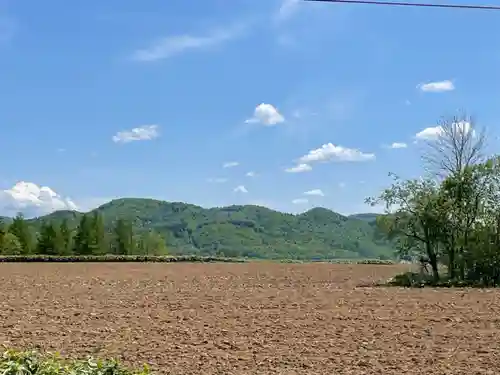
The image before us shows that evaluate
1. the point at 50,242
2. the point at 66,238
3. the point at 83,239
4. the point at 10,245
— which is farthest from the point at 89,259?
the point at 66,238

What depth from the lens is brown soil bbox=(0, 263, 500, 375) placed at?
11.1 m

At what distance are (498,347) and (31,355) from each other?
31.8 ft

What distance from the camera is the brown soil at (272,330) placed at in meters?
11.1

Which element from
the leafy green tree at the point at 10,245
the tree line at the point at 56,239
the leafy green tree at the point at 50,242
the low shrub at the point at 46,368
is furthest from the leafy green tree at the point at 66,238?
the low shrub at the point at 46,368

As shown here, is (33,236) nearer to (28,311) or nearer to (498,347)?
(28,311)

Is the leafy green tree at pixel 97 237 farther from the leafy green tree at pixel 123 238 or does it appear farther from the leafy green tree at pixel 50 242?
the leafy green tree at pixel 123 238

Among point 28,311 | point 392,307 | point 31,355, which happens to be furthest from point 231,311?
point 31,355

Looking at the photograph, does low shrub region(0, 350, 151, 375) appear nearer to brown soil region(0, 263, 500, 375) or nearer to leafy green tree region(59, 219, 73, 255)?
brown soil region(0, 263, 500, 375)

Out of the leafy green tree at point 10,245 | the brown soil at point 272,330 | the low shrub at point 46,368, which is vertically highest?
the leafy green tree at point 10,245

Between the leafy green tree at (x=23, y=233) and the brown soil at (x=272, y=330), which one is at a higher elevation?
the leafy green tree at (x=23, y=233)

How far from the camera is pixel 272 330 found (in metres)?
14.8

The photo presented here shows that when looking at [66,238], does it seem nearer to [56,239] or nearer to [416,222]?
[56,239]

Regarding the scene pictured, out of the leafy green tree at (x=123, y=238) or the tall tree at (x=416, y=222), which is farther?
the leafy green tree at (x=123, y=238)

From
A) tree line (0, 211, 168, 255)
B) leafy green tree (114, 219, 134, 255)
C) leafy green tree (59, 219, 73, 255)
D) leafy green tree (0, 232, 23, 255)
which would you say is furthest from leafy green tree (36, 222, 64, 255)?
leafy green tree (114, 219, 134, 255)
